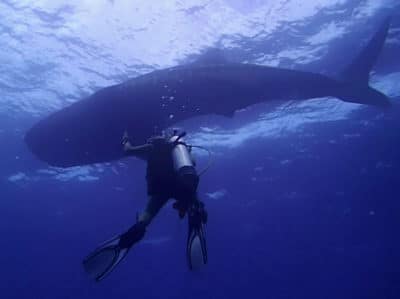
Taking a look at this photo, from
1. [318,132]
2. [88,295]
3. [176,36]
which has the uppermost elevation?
[176,36]

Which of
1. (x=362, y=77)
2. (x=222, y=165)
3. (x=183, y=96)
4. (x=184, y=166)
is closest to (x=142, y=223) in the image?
(x=184, y=166)

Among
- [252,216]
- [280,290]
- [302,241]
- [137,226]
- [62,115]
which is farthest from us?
[280,290]

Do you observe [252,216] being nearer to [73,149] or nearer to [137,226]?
[73,149]

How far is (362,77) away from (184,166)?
8702mm

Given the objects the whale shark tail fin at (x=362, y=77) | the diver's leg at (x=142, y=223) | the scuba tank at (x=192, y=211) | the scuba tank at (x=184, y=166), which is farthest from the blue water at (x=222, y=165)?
→ the whale shark tail fin at (x=362, y=77)

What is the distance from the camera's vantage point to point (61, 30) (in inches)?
465

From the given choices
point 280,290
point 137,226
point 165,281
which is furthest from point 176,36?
point 280,290

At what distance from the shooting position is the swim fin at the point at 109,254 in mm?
4977

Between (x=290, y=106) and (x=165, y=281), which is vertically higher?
(x=290, y=106)

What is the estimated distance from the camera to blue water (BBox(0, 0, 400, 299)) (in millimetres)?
Result: 12039

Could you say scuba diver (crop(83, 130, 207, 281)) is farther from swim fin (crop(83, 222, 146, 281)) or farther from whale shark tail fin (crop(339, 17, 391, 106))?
whale shark tail fin (crop(339, 17, 391, 106))

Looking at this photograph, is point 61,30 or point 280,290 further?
point 280,290

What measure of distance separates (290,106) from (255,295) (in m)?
48.3

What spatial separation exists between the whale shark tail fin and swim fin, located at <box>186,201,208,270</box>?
827 cm
